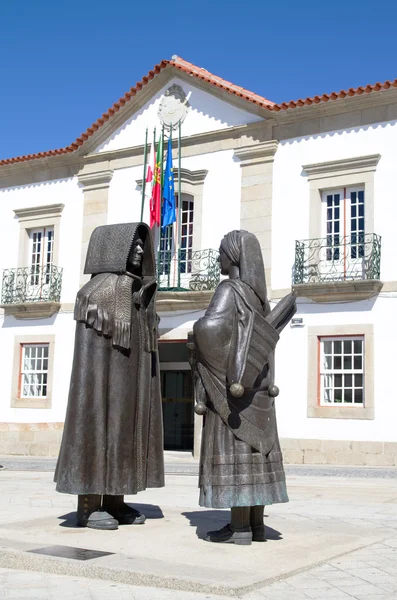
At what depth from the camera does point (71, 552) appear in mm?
4676

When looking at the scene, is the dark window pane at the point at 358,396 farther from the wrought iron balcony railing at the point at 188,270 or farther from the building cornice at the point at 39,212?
the building cornice at the point at 39,212

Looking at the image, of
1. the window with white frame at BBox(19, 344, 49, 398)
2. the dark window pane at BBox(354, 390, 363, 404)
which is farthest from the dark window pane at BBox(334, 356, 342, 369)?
the window with white frame at BBox(19, 344, 49, 398)

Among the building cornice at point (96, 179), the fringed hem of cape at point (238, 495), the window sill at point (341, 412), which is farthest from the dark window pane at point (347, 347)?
the fringed hem of cape at point (238, 495)

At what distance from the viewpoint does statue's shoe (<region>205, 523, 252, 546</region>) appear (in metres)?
5.10

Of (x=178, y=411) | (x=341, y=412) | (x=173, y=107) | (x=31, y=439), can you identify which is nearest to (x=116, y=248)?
(x=341, y=412)

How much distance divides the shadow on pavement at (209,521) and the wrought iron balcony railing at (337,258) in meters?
9.40

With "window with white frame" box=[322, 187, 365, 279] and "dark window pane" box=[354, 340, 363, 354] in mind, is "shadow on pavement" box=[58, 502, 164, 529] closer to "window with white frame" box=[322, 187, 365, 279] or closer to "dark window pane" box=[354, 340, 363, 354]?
"dark window pane" box=[354, 340, 363, 354]

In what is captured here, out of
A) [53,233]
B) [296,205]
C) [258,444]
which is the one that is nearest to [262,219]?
[296,205]

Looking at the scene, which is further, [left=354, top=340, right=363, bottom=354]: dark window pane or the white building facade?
[left=354, top=340, right=363, bottom=354]: dark window pane

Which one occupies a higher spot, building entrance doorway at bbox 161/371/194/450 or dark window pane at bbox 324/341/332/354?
dark window pane at bbox 324/341/332/354

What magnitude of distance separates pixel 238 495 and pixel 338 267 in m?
11.3

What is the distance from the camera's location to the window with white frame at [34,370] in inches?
788

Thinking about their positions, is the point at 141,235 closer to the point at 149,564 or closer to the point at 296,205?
the point at 149,564

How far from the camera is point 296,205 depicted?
54.4 ft
